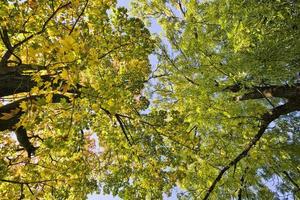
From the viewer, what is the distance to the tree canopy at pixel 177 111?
17.1ft

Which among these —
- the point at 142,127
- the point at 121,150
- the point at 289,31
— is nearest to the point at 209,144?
the point at 142,127

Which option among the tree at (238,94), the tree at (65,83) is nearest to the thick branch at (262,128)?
the tree at (238,94)

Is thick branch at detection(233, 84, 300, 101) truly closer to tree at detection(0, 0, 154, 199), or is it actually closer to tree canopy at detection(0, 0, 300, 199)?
tree canopy at detection(0, 0, 300, 199)

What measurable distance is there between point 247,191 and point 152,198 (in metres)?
2.36

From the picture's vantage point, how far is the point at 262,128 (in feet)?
24.5

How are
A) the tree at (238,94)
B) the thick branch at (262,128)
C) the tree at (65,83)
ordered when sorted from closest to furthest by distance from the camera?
1. the tree at (238,94)
2. the tree at (65,83)
3. the thick branch at (262,128)

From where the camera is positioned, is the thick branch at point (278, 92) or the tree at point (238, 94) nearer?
the tree at point (238, 94)

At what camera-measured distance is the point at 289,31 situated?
17.3 feet

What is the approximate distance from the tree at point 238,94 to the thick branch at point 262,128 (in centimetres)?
2

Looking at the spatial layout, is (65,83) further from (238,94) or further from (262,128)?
(262,128)

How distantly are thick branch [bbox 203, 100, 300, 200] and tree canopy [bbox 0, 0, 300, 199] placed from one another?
0.02 m

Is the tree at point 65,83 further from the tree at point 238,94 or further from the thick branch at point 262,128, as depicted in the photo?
the thick branch at point 262,128

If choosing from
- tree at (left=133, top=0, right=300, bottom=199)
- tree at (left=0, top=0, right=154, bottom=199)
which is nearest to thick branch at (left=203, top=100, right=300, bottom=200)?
tree at (left=133, top=0, right=300, bottom=199)

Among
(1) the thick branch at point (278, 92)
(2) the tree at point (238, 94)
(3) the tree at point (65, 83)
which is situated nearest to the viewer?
(2) the tree at point (238, 94)
